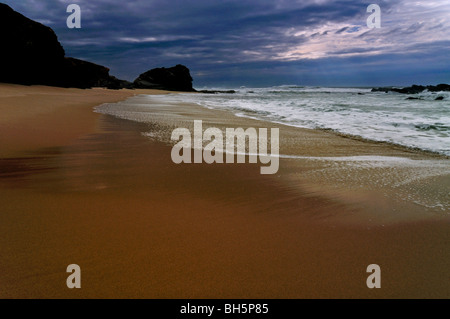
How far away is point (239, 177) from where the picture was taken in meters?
2.96

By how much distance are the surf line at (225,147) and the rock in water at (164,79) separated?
200 ft

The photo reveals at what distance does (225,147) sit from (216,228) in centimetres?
260

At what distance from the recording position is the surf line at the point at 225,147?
11.8 feet

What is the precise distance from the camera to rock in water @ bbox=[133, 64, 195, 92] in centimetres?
6375

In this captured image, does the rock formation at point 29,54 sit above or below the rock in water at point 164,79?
below

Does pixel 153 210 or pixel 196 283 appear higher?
pixel 153 210

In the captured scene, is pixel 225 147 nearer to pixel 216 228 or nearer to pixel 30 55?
pixel 216 228

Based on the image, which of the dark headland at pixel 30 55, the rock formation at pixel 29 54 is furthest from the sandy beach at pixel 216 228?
the rock formation at pixel 29 54

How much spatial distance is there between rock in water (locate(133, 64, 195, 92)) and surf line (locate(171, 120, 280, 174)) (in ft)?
200

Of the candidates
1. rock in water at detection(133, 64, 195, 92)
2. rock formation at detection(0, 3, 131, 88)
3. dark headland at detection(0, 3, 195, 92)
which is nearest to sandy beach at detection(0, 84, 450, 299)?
dark headland at detection(0, 3, 195, 92)

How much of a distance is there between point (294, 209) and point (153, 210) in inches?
40.8

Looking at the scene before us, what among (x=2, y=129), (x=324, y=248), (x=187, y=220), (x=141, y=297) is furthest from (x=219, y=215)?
(x=2, y=129)

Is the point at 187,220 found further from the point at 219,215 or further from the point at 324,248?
the point at 324,248

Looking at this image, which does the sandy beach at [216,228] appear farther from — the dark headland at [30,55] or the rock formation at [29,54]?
the rock formation at [29,54]
